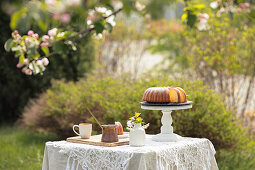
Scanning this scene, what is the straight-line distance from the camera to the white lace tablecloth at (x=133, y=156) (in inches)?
136

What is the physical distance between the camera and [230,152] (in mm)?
6332

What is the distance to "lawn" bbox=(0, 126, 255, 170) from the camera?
583 cm

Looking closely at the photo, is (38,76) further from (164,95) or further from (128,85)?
(164,95)

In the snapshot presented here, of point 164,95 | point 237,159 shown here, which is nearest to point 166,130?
point 164,95

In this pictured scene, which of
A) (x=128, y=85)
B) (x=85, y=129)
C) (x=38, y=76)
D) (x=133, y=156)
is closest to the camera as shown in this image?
(x=133, y=156)

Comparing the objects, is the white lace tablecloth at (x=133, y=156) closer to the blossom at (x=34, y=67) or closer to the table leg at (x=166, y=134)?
the table leg at (x=166, y=134)

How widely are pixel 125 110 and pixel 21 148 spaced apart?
1.94m

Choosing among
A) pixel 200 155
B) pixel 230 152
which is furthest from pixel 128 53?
pixel 200 155

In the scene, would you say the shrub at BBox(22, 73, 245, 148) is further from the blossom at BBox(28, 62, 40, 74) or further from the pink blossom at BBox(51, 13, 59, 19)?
the pink blossom at BBox(51, 13, 59, 19)

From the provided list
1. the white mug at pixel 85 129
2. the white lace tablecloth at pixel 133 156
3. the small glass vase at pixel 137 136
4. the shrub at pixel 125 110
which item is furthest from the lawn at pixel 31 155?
the small glass vase at pixel 137 136

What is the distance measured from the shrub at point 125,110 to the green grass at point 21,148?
336mm

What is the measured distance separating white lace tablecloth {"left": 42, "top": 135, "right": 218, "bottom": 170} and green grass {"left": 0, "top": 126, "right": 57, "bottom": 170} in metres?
1.87

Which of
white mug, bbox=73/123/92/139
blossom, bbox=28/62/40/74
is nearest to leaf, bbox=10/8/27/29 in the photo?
blossom, bbox=28/62/40/74

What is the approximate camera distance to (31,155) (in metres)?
6.35
